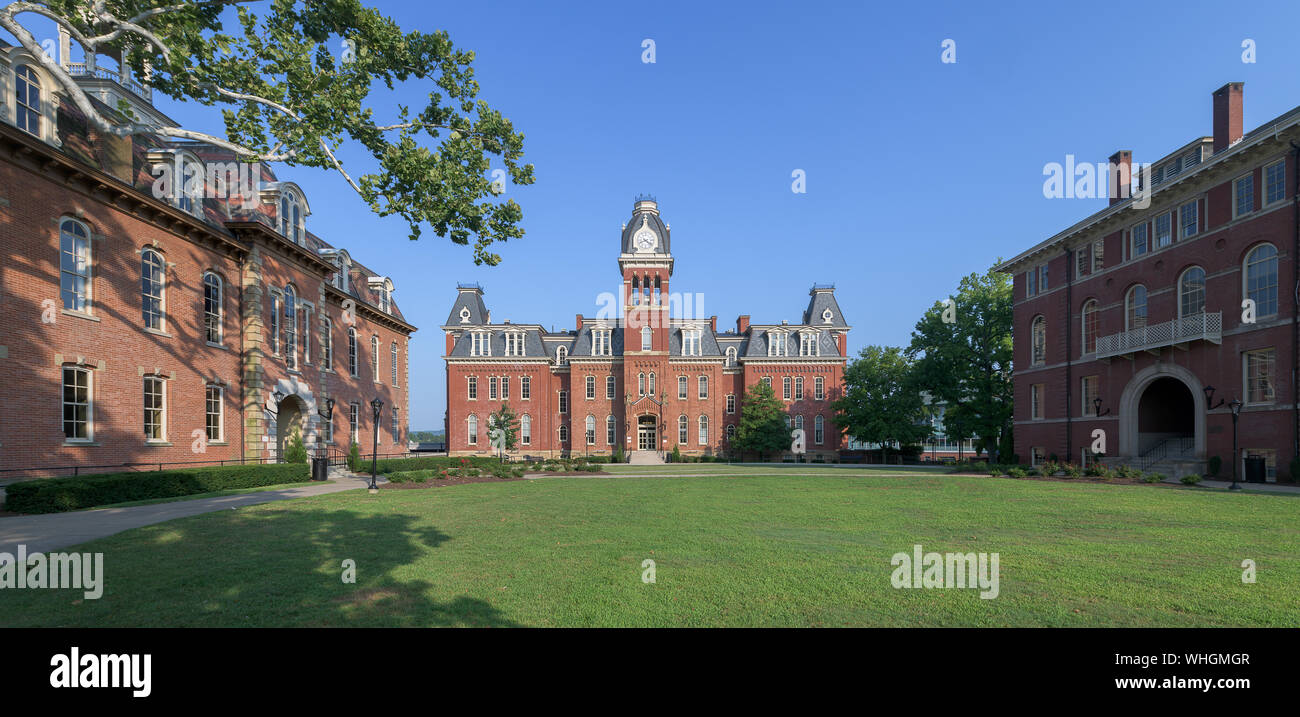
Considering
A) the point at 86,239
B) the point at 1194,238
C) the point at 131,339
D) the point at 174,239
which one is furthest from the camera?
the point at 1194,238

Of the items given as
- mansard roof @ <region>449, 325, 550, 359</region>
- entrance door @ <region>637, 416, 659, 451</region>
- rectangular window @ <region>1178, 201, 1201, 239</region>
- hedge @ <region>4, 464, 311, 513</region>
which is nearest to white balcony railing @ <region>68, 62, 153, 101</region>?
hedge @ <region>4, 464, 311, 513</region>

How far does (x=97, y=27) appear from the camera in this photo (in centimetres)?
1204

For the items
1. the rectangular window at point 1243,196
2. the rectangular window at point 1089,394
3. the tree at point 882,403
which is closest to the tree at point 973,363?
the tree at point 882,403

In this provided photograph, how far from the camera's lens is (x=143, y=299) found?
18.3m

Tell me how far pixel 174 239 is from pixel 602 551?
20.6 meters

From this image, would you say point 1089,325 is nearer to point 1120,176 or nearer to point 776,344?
point 1120,176

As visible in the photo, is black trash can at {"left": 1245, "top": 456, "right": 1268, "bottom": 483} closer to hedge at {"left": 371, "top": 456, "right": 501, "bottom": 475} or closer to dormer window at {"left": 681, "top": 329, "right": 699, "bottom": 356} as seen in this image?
hedge at {"left": 371, "top": 456, "right": 501, "bottom": 475}

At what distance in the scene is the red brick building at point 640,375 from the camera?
51344 millimetres

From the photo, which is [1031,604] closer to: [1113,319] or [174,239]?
[174,239]

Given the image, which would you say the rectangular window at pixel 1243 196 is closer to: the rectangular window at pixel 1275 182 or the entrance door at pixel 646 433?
the rectangular window at pixel 1275 182

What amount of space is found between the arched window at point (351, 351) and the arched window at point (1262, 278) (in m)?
41.6

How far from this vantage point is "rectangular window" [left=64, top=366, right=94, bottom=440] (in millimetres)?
15617

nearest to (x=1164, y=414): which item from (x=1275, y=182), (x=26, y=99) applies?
(x=1275, y=182)
